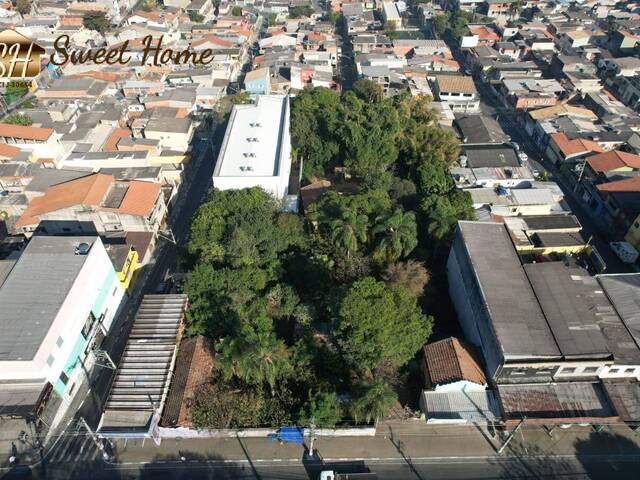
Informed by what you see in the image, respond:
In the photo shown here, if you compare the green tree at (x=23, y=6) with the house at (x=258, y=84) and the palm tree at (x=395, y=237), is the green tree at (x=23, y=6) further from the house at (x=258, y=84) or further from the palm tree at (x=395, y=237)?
the palm tree at (x=395, y=237)

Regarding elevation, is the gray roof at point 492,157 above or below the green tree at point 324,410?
above

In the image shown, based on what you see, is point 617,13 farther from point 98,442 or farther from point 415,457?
point 98,442

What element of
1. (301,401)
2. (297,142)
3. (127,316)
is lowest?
(127,316)

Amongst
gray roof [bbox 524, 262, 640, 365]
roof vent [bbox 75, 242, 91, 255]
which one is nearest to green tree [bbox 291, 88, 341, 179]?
roof vent [bbox 75, 242, 91, 255]

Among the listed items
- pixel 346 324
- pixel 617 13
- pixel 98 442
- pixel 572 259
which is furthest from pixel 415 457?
pixel 617 13

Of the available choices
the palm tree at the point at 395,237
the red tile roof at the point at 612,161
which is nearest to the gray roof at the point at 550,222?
the red tile roof at the point at 612,161

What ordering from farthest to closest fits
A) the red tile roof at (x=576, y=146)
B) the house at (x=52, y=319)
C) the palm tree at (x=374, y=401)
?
the red tile roof at (x=576, y=146) < the house at (x=52, y=319) < the palm tree at (x=374, y=401)

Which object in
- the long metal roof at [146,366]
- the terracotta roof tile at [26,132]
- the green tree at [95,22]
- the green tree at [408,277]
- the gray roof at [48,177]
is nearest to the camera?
the long metal roof at [146,366]
